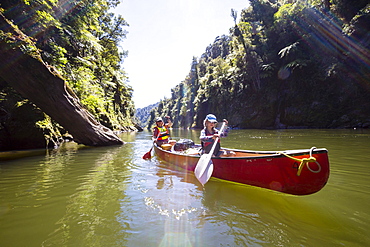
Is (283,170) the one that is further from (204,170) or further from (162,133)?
(162,133)

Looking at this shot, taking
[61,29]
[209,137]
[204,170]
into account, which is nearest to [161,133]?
[209,137]

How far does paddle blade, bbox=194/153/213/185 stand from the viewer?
4.04 metres

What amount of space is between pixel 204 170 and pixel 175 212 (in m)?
1.33

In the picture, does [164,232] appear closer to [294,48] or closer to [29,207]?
[29,207]

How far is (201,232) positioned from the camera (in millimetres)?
2465

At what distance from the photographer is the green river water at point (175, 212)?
2.31 m

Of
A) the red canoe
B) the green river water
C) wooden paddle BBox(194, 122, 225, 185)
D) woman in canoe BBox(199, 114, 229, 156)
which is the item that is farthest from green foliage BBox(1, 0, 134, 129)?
the red canoe

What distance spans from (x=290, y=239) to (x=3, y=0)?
13.3 m

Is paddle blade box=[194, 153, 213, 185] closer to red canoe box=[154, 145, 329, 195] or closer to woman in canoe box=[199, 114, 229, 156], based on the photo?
red canoe box=[154, 145, 329, 195]

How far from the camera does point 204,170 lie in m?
4.18

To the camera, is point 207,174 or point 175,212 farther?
point 207,174

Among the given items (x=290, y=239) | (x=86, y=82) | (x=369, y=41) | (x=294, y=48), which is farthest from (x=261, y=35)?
(x=290, y=239)

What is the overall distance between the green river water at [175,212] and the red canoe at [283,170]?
255 mm

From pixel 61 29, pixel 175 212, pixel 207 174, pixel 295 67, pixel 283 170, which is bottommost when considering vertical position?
pixel 175 212
